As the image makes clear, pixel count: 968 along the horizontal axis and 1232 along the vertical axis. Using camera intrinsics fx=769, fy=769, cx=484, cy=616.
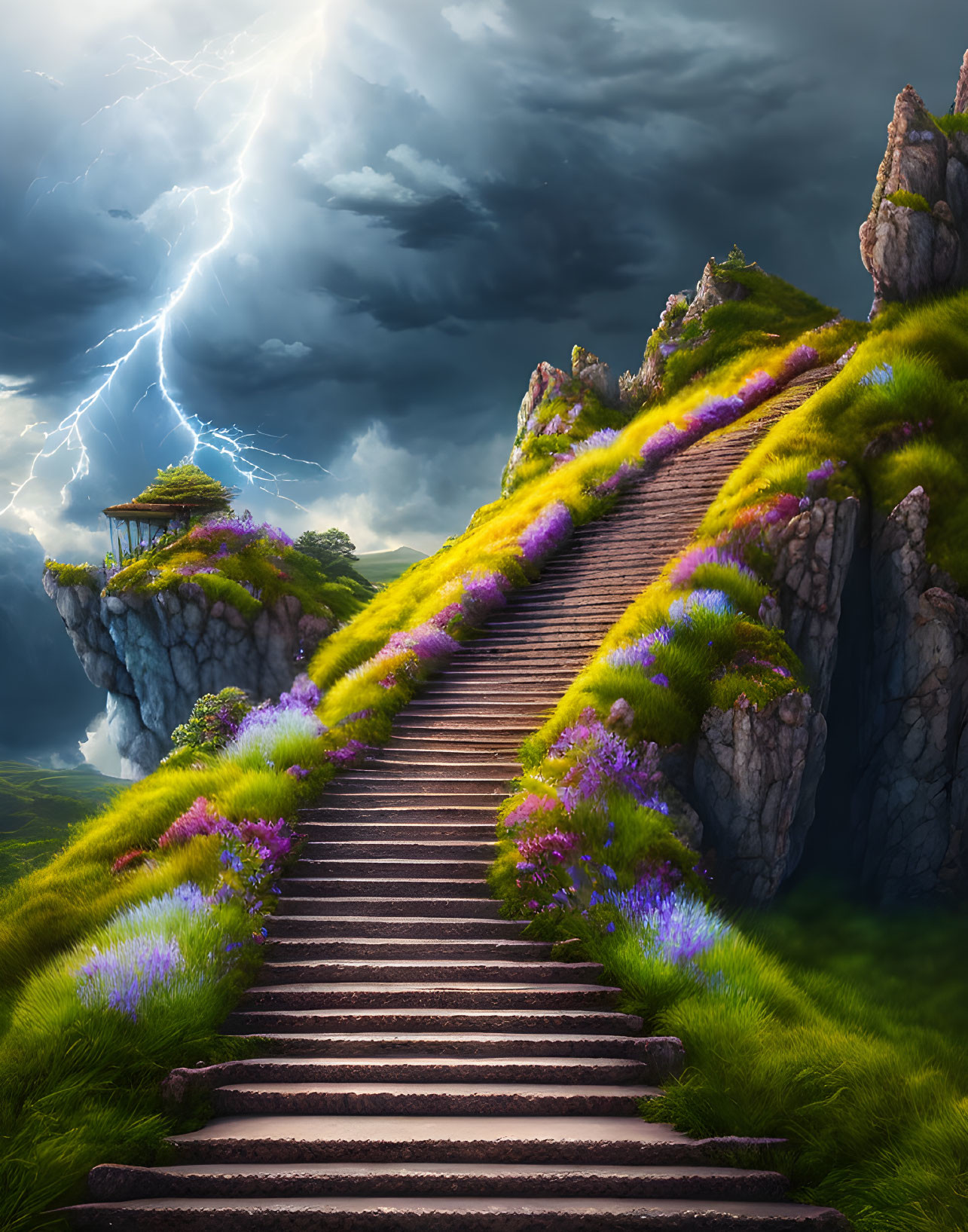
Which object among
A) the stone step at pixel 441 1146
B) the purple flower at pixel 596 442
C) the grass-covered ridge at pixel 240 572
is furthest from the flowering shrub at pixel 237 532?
the stone step at pixel 441 1146

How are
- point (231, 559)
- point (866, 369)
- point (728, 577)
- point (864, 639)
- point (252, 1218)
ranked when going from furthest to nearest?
point (231, 559) → point (866, 369) → point (864, 639) → point (728, 577) → point (252, 1218)

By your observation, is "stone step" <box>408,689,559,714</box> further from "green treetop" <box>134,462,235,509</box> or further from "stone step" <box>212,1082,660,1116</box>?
"green treetop" <box>134,462,235,509</box>

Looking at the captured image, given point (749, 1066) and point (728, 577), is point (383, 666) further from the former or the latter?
point (749, 1066)

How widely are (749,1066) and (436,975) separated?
8.60 ft

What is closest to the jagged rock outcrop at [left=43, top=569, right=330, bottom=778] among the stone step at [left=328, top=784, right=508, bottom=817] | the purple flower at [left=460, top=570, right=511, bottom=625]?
the purple flower at [left=460, top=570, right=511, bottom=625]

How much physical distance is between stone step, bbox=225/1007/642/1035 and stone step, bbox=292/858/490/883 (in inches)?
88.5

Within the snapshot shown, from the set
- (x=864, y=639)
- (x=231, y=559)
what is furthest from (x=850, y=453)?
(x=231, y=559)

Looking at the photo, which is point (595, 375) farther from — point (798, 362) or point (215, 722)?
point (215, 722)

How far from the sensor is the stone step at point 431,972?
6.58 metres

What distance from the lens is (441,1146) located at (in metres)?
4.61

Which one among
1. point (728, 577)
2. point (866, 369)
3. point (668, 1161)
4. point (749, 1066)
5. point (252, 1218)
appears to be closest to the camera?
point (252, 1218)

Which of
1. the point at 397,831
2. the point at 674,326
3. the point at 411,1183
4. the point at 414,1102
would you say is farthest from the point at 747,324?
the point at 411,1183

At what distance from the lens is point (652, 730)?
9.27m

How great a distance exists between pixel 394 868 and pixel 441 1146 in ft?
12.7
